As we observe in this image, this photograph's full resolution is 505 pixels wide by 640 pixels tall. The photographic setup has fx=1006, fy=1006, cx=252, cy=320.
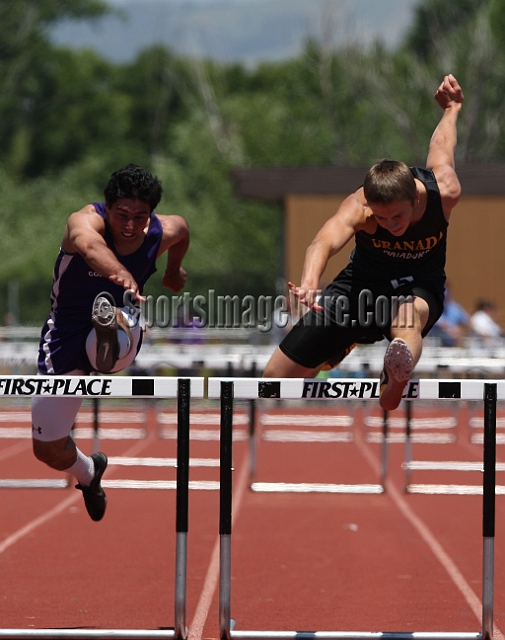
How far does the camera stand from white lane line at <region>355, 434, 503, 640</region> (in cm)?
507

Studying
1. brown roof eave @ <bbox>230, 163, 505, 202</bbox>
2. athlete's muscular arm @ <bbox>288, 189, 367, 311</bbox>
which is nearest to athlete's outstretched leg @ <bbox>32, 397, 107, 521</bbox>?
athlete's muscular arm @ <bbox>288, 189, 367, 311</bbox>

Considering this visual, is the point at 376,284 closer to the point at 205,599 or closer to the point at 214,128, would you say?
the point at 205,599

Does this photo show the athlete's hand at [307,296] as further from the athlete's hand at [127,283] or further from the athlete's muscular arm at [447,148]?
the athlete's muscular arm at [447,148]

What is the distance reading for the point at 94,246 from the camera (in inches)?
182

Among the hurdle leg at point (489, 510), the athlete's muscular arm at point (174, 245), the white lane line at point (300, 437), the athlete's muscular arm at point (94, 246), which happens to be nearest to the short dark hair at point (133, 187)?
the athlete's muscular arm at point (94, 246)

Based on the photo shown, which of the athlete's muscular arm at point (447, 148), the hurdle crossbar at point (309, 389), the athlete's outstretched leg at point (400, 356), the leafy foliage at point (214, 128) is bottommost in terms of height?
the hurdle crossbar at point (309, 389)

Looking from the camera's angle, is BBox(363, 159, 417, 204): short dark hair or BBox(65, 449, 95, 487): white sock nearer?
BBox(363, 159, 417, 204): short dark hair

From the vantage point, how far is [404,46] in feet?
154

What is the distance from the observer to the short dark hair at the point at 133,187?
477 centimetres

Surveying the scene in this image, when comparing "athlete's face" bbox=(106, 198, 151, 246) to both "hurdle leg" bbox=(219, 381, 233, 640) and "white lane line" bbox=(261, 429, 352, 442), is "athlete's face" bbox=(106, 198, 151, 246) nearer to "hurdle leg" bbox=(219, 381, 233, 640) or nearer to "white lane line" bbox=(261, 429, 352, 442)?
"hurdle leg" bbox=(219, 381, 233, 640)

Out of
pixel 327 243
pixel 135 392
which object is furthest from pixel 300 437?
pixel 135 392

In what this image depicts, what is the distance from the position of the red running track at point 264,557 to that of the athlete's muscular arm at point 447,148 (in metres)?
1.98

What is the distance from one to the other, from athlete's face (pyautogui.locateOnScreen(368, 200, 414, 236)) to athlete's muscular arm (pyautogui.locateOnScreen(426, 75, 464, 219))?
27cm

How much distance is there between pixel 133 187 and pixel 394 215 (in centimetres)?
126
